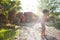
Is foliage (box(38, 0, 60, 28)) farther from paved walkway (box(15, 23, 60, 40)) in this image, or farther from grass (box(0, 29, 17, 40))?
grass (box(0, 29, 17, 40))

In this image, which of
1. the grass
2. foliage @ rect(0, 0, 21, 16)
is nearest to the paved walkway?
the grass

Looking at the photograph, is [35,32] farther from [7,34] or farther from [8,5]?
[8,5]

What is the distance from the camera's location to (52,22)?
7.02 feet

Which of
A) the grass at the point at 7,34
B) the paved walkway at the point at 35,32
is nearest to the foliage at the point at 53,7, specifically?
the paved walkway at the point at 35,32

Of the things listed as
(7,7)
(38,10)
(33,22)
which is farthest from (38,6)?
(7,7)

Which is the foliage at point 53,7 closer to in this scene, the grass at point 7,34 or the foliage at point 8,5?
the foliage at point 8,5

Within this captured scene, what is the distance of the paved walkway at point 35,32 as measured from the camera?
2127mm

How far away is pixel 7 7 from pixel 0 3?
106mm

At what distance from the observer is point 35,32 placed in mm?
2143

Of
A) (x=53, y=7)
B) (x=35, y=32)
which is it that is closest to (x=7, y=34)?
(x=35, y=32)

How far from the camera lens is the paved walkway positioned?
6.98 feet

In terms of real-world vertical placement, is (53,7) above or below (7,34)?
above

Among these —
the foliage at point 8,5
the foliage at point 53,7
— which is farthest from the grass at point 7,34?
the foliage at point 53,7

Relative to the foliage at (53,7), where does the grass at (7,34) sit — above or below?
below
